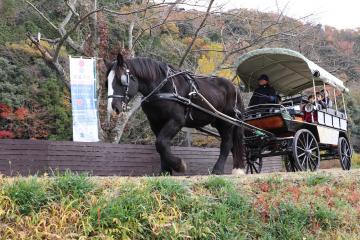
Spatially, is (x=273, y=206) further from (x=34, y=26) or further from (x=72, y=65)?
(x=34, y=26)

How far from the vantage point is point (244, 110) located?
9.61 metres

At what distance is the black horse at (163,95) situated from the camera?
7.11m

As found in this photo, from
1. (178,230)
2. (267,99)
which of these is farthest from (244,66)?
(178,230)

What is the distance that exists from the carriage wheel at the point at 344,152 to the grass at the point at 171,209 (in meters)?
4.53

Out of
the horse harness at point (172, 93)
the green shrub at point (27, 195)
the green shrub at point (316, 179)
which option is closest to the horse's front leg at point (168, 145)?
the horse harness at point (172, 93)

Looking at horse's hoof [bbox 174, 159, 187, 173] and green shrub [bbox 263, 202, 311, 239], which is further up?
horse's hoof [bbox 174, 159, 187, 173]

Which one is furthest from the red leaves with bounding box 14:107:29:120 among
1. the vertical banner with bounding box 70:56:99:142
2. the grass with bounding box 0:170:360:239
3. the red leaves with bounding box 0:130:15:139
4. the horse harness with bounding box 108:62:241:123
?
the grass with bounding box 0:170:360:239

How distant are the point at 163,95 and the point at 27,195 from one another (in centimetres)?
360

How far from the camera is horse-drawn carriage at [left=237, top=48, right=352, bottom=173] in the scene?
9.39 meters

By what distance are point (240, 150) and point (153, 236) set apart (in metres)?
5.03

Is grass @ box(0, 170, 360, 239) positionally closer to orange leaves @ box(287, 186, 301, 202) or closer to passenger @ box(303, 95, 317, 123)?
orange leaves @ box(287, 186, 301, 202)

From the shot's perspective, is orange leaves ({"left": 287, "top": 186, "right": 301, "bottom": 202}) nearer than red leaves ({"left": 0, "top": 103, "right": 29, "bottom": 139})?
Yes

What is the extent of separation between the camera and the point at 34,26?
1969 cm

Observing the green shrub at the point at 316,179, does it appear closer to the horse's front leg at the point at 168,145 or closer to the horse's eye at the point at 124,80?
the horse's front leg at the point at 168,145
